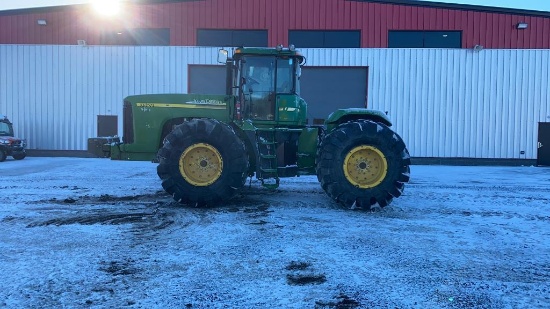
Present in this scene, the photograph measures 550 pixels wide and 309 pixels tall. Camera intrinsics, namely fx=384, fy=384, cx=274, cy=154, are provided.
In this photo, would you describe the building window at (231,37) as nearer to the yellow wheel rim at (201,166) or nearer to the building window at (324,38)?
the building window at (324,38)

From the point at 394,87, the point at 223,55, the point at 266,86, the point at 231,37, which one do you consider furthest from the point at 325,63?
the point at 223,55

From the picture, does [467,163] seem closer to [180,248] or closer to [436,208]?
[436,208]

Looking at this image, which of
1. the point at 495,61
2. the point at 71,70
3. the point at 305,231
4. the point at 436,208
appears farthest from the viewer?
the point at 71,70

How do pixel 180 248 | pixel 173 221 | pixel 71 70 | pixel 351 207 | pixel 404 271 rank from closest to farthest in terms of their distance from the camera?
1. pixel 404 271
2. pixel 180 248
3. pixel 173 221
4. pixel 351 207
5. pixel 71 70

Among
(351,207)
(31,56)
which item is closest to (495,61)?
(351,207)

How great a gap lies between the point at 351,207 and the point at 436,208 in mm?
1645

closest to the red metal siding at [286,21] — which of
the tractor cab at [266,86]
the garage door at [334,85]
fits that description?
the garage door at [334,85]

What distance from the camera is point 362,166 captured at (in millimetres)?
6516

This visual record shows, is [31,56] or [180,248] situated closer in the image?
[180,248]

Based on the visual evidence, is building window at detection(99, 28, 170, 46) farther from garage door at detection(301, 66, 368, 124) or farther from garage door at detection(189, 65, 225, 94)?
garage door at detection(301, 66, 368, 124)

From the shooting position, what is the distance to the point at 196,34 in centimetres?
1756

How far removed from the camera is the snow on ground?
10.5 ft

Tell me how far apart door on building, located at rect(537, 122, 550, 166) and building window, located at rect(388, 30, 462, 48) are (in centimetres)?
504

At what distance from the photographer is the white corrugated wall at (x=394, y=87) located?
54.5 feet
